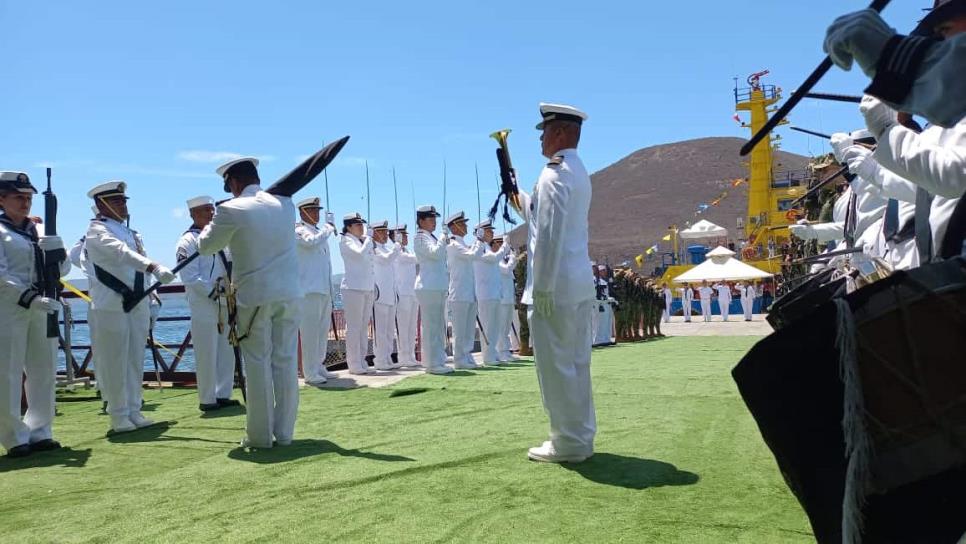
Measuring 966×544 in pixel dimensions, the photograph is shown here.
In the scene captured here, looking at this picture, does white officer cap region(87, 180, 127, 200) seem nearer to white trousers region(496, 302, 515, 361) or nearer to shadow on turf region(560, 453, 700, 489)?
shadow on turf region(560, 453, 700, 489)

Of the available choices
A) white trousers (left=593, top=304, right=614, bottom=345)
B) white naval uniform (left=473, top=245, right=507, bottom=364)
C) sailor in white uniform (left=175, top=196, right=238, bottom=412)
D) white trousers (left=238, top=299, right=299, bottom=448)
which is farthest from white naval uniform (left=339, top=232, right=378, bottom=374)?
white trousers (left=593, top=304, right=614, bottom=345)

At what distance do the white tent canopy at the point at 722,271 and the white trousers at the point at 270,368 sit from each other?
2251cm

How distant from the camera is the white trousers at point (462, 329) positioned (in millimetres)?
11438

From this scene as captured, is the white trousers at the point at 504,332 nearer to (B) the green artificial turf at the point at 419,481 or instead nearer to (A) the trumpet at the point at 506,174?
(B) the green artificial turf at the point at 419,481

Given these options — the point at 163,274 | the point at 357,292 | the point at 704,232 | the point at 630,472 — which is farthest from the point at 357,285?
the point at 704,232

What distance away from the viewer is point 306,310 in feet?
31.3

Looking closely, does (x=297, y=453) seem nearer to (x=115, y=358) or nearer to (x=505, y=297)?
(x=115, y=358)

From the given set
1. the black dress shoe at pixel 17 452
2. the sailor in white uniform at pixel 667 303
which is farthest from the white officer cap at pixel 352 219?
the sailor in white uniform at pixel 667 303

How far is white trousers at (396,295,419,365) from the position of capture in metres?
11.9

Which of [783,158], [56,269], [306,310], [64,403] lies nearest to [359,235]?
[306,310]

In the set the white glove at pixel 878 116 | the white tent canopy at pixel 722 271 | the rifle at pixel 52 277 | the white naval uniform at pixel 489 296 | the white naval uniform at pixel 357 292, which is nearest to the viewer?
the white glove at pixel 878 116

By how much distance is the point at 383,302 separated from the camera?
11.3 m

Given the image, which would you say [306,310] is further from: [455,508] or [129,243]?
[455,508]

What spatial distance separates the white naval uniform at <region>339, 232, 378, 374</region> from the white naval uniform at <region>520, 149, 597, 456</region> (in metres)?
6.13
